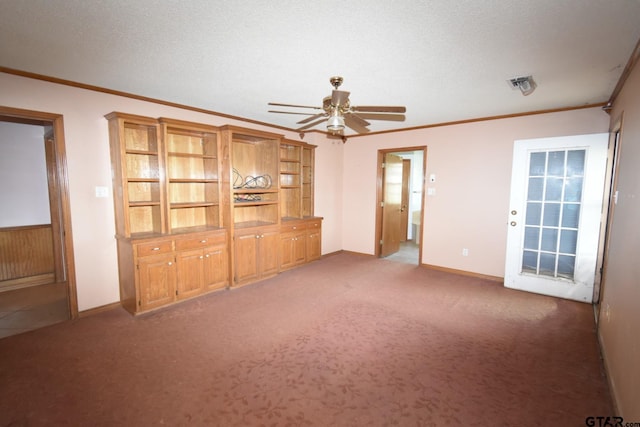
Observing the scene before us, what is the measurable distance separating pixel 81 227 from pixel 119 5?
2.38m

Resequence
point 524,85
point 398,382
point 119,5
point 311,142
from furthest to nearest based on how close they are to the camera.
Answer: point 311,142
point 524,85
point 398,382
point 119,5

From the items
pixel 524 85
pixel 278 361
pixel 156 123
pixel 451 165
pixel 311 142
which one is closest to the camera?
pixel 278 361

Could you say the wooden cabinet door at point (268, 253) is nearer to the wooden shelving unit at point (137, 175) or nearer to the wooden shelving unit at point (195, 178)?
the wooden shelving unit at point (195, 178)

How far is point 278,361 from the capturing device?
235cm

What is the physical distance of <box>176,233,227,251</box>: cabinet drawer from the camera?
11.2 feet

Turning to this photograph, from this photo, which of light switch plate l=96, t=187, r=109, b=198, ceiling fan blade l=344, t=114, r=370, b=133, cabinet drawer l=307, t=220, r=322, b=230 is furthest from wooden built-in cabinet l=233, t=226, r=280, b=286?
ceiling fan blade l=344, t=114, r=370, b=133

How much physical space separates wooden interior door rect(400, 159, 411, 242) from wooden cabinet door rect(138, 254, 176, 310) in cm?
489

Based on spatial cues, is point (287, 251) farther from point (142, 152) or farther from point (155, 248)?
point (142, 152)

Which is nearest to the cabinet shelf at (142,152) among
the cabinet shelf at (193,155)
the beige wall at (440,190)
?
the cabinet shelf at (193,155)

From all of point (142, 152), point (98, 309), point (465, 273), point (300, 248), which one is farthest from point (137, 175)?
point (465, 273)

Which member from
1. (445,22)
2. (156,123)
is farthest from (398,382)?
(156,123)

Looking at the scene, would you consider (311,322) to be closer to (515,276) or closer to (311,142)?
(515,276)

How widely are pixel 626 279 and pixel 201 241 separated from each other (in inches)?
155

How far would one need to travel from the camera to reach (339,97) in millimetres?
2271
